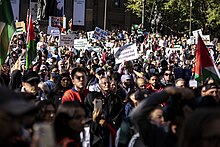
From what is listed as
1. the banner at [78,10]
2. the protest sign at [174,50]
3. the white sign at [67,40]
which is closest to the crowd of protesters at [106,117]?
the white sign at [67,40]

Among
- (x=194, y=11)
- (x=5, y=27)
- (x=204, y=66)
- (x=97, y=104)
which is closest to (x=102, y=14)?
(x=194, y=11)

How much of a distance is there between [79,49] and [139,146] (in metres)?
17.1

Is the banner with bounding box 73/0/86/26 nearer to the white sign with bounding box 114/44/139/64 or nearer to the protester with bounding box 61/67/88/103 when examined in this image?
the white sign with bounding box 114/44/139/64

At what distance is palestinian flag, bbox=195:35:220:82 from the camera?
33.5 ft

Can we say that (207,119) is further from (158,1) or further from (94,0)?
(94,0)

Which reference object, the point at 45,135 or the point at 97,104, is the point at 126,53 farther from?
the point at 45,135

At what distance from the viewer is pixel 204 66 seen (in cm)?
1045

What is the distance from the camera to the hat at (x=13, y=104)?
303 cm

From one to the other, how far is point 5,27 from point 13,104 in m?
5.56

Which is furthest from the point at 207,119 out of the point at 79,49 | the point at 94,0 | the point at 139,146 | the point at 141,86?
the point at 94,0

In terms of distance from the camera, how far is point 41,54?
19.2m

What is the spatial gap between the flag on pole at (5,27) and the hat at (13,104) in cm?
522

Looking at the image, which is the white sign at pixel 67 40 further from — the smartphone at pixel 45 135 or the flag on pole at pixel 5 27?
the smartphone at pixel 45 135

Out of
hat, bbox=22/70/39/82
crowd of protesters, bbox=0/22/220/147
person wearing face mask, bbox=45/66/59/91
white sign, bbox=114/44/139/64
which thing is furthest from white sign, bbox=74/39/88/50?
hat, bbox=22/70/39/82
